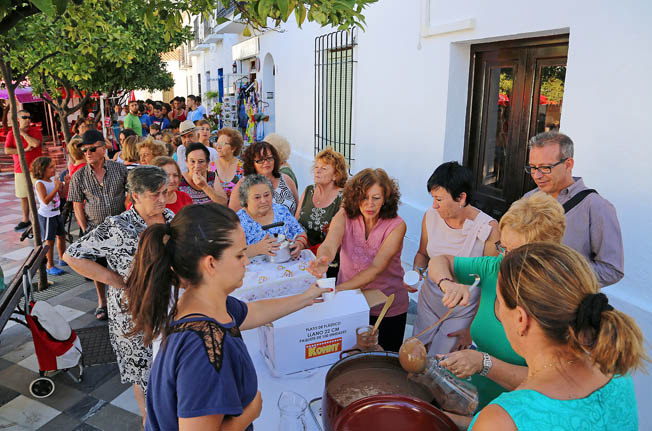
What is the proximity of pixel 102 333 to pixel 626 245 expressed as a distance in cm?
422

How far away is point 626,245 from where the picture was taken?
2.96m

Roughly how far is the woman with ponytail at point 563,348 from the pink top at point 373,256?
4.94 feet

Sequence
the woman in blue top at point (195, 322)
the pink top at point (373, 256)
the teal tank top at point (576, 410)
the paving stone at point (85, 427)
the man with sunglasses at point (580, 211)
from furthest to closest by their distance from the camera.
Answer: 1. the paving stone at point (85, 427)
2. the pink top at point (373, 256)
3. the man with sunglasses at point (580, 211)
4. the woman in blue top at point (195, 322)
5. the teal tank top at point (576, 410)

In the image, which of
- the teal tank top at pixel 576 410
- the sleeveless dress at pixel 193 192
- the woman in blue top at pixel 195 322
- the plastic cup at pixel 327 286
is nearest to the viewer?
the teal tank top at pixel 576 410

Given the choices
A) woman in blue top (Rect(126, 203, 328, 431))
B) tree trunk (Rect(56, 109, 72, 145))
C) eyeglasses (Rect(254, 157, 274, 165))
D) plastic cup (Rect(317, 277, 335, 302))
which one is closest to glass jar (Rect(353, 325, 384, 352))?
plastic cup (Rect(317, 277, 335, 302))

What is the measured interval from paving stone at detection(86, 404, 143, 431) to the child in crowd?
9.24ft

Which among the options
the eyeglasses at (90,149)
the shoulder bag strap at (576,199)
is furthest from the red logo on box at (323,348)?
the eyeglasses at (90,149)

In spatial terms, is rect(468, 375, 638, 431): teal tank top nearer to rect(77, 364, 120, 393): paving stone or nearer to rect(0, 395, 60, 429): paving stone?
rect(0, 395, 60, 429): paving stone

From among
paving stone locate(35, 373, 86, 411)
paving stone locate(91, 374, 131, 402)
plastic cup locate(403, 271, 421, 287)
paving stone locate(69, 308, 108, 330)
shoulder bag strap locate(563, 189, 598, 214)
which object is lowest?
paving stone locate(35, 373, 86, 411)

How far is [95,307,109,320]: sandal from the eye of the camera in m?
4.43

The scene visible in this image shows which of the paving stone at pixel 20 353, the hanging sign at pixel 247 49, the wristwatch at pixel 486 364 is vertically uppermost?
the hanging sign at pixel 247 49

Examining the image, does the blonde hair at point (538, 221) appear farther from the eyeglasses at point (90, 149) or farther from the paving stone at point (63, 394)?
the eyeglasses at point (90, 149)

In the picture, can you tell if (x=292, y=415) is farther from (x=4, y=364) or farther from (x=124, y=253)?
(x=4, y=364)

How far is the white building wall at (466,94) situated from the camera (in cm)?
284
